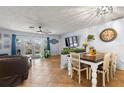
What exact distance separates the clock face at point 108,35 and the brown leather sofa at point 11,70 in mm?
3185

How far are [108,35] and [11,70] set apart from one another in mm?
3553

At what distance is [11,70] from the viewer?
2.12m

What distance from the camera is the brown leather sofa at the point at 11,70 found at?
6.63 feet

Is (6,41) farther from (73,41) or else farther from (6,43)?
(73,41)

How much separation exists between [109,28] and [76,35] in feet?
7.12

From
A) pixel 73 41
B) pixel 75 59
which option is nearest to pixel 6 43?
pixel 73 41

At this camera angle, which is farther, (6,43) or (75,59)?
(6,43)

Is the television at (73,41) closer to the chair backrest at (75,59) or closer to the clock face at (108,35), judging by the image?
the clock face at (108,35)

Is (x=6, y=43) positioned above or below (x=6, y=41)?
below

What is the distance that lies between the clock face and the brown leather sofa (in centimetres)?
319
